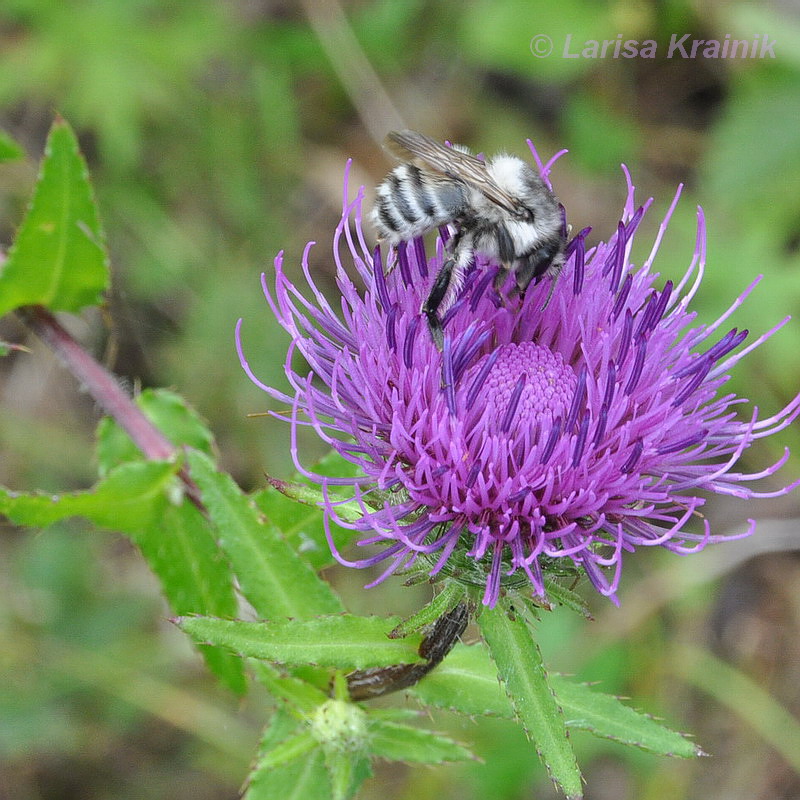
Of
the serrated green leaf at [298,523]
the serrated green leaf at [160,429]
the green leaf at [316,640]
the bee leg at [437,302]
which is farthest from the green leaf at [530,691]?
the serrated green leaf at [160,429]

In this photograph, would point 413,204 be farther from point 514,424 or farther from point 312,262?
point 312,262

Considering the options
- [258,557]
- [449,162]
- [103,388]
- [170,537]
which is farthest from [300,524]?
[449,162]

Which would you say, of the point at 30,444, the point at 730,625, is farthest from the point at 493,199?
the point at 730,625

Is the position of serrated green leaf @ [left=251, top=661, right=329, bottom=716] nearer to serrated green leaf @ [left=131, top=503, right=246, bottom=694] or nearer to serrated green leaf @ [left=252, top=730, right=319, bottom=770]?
serrated green leaf @ [left=252, top=730, right=319, bottom=770]

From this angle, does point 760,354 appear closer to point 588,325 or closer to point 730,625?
point 730,625

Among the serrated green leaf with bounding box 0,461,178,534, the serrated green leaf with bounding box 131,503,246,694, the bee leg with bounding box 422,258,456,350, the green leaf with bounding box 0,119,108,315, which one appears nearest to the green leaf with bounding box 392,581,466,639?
the bee leg with bounding box 422,258,456,350

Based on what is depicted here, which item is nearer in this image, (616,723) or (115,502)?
(616,723)

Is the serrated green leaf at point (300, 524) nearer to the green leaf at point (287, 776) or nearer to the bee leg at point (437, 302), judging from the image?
the green leaf at point (287, 776)
